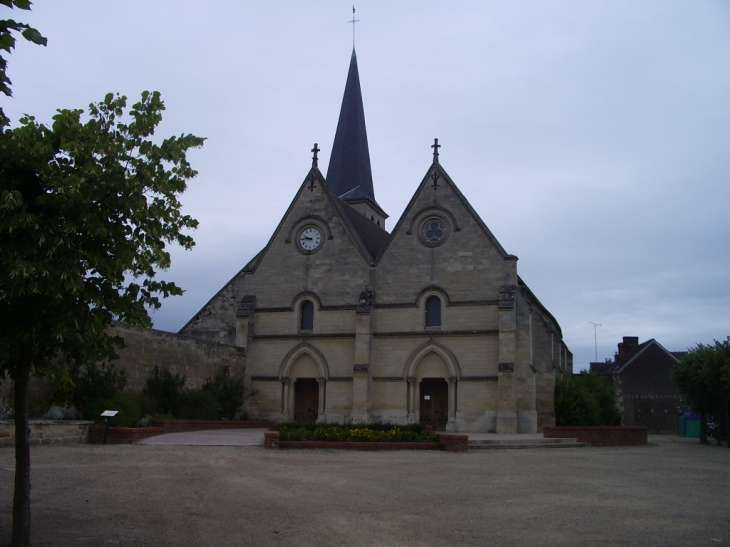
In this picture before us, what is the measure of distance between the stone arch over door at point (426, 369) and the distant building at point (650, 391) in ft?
74.1

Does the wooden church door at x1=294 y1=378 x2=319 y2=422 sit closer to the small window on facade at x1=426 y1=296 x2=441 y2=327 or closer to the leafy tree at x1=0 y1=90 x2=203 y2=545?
the small window on facade at x1=426 y1=296 x2=441 y2=327

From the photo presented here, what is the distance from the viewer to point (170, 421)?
76.6 feet

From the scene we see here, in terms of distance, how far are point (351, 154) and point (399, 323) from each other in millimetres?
19212

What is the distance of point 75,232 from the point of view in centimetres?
724

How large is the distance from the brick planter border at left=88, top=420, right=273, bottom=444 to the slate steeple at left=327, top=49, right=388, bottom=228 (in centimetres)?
2018

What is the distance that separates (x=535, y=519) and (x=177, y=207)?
644cm

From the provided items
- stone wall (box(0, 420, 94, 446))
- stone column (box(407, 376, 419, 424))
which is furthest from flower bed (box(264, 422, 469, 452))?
stone column (box(407, 376, 419, 424))

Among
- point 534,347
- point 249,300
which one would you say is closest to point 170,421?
point 249,300

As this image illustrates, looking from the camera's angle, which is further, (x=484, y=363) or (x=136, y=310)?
(x=484, y=363)

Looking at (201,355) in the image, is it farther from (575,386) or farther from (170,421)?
(575,386)

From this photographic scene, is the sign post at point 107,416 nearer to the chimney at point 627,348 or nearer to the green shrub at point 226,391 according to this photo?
the green shrub at point 226,391

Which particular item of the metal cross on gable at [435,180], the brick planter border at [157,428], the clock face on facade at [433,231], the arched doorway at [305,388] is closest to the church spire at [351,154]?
the metal cross on gable at [435,180]

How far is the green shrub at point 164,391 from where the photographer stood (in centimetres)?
2620

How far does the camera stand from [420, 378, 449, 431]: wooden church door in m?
31.2
